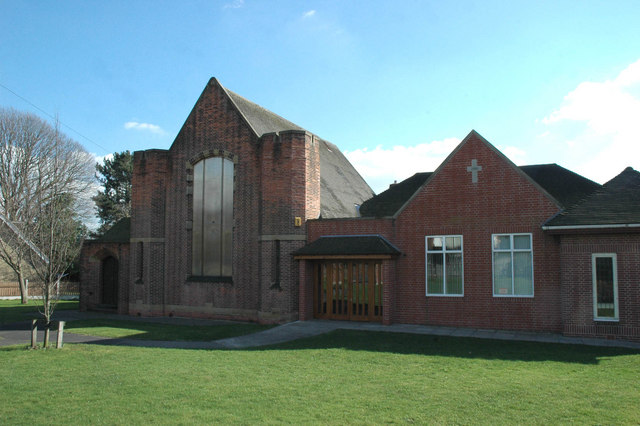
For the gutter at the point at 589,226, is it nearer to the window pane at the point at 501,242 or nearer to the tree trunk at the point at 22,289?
the window pane at the point at 501,242

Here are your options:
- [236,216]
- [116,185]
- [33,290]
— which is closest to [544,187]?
[236,216]

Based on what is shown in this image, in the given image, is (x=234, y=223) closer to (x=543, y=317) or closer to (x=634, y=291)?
(x=543, y=317)

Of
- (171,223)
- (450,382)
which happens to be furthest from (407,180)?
(450,382)

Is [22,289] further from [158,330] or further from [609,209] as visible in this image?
[609,209]

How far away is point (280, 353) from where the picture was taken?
12258mm

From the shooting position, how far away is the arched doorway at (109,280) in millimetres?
24578

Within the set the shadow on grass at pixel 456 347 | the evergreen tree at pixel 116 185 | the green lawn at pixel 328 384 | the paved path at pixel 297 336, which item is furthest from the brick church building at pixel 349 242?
the evergreen tree at pixel 116 185

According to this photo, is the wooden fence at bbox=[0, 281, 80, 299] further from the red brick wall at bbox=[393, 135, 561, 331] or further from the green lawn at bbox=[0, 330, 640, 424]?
the red brick wall at bbox=[393, 135, 561, 331]

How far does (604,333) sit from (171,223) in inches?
671

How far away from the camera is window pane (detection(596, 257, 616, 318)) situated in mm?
13859

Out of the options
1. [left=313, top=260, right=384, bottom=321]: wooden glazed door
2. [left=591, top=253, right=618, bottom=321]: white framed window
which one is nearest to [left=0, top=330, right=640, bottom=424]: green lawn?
[left=591, top=253, right=618, bottom=321]: white framed window

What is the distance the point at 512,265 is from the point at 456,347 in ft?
14.7

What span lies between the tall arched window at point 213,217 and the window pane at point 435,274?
8.26 m

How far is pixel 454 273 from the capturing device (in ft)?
54.2
